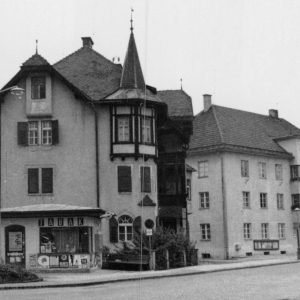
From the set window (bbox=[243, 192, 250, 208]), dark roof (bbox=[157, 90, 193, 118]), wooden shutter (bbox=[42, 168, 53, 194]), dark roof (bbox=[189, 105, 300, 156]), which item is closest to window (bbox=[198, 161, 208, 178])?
dark roof (bbox=[189, 105, 300, 156])

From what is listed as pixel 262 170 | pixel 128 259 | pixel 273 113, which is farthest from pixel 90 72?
pixel 273 113

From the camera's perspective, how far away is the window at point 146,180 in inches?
1592

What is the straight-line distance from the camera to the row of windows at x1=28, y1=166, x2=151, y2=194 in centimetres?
4031

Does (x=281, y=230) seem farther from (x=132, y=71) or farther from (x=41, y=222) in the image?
(x=41, y=222)

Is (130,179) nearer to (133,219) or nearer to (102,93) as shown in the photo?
(133,219)

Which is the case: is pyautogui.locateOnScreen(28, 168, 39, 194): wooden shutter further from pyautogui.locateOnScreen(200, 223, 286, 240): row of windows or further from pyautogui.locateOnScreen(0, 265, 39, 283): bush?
pyautogui.locateOnScreen(200, 223, 286, 240): row of windows

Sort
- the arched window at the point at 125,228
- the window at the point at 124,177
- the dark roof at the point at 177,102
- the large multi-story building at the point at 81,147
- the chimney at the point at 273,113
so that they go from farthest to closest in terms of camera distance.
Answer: the chimney at the point at 273,113 < the dark roof at the point at 177,102 < the window at the point at 124,177 < the large multi-story building at the point at 81,147 < the arched window at the point at 125,228

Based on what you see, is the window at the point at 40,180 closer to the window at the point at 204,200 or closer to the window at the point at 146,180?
the window at the point at 146,180

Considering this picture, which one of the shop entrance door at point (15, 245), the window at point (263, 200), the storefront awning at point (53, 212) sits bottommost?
the shop entrance door at point (15, 245)

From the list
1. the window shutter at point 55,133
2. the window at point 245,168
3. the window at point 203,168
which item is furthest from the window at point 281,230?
the window shutter at point 55,133

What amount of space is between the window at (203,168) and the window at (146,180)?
602 inches

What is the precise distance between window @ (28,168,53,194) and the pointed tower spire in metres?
6.88

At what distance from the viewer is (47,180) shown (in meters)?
40.6

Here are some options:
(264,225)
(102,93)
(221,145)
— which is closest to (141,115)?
(102,93)
